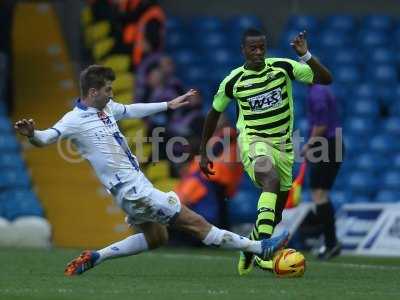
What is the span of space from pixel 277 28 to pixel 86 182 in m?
4.76

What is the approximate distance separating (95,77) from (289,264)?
6.89ft

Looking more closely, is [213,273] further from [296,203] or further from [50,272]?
[296,203]

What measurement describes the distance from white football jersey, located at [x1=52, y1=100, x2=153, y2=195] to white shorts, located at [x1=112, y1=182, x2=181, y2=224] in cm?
4

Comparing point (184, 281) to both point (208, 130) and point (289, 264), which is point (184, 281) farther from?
point (208, 130)

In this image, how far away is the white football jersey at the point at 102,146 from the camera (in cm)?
1020

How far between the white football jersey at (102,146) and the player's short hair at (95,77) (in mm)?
171

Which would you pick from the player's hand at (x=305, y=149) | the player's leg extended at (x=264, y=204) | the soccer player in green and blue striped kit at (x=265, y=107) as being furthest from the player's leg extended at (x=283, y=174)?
the player's hand at (x=305, y=149)

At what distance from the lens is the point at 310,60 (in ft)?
35.6

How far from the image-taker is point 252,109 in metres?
11.1

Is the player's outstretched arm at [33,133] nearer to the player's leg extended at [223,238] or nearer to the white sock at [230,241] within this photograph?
the player's leg extended at [223,238]

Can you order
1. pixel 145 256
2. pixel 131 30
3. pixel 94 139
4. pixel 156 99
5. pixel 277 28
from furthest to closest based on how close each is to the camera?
pixel 277 28 < pixel 131 30 < pixel 156 99 < pixel 145 256 < pixel 94 139

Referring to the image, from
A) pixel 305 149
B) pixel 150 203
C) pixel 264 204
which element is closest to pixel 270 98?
pixel 264 204

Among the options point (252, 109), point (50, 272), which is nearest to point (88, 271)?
point (50, 272)

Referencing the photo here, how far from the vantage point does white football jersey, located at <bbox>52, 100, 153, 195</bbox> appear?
33.4 feet
